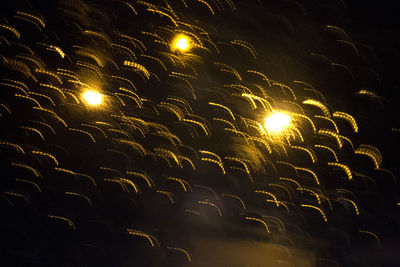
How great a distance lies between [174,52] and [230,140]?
44 cm

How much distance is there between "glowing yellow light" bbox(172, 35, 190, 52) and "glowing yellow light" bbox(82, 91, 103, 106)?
378 millimetres

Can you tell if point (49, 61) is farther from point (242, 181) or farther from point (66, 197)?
point (242, 181)

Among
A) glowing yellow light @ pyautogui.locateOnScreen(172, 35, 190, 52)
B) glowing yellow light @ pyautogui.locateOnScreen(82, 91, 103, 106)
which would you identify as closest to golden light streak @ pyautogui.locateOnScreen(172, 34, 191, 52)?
glowing yellow light @ pyautogui.locateOnScreen(172, 35, 190, 52)

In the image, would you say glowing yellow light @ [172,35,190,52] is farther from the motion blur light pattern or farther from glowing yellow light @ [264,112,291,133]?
glowing yellow light @ [264,112,291,133]

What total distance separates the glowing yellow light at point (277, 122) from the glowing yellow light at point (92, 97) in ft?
2.33

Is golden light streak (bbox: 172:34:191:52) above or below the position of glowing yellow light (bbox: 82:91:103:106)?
above

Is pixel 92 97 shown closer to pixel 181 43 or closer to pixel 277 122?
pixel 181 43

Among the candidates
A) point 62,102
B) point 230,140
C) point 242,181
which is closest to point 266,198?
point 242,181

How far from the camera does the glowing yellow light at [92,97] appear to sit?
1.83 metres

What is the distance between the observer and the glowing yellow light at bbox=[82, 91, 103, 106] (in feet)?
6.00

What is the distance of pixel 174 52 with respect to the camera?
1.81 m

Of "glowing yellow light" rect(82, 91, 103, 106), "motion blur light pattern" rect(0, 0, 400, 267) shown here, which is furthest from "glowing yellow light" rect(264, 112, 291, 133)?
"glowing yellow light" rect(82, 91, 103, 106)

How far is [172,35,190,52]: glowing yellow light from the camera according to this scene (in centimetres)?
180

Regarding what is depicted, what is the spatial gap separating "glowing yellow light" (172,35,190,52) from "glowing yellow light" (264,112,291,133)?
455 millimetres
